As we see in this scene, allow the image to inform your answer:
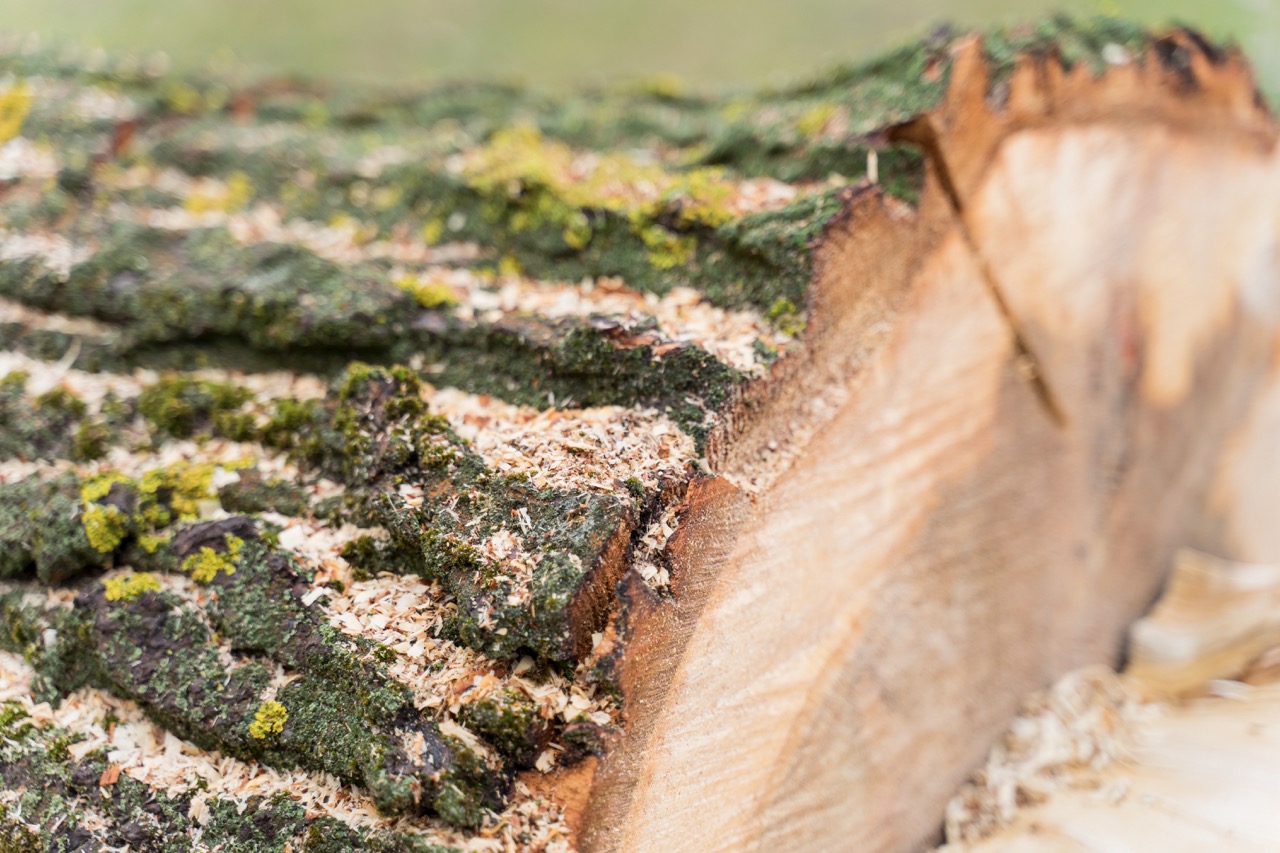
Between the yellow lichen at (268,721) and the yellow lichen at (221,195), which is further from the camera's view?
the yellow lichen at (221,195)

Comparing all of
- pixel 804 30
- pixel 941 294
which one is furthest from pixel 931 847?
pixel 804 30

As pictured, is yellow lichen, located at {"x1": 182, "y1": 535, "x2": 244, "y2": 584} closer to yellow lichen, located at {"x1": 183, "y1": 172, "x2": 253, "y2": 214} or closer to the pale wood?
the pale wood

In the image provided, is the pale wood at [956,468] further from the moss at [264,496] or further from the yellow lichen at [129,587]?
the yellow lichen at [129,587]

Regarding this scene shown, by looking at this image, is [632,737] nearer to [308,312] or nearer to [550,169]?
[308,312]

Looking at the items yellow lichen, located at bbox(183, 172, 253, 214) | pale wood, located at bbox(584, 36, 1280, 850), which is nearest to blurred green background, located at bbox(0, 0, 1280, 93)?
yellow lichen, located at bbox(183, 172, 253, 214)

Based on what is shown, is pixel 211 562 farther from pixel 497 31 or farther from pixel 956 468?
pixel 497 31

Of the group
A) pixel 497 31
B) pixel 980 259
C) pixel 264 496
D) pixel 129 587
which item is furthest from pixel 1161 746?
pixel 497 31

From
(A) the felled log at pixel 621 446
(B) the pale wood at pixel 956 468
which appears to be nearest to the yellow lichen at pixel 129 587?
(A) the felled log at pixel 621 446
